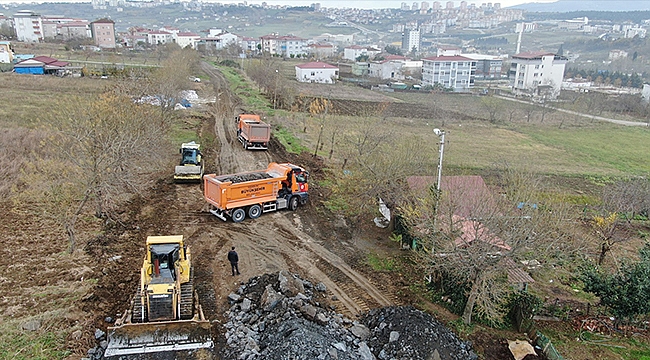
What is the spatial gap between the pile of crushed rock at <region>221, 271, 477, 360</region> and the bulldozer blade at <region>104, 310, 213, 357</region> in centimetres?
80

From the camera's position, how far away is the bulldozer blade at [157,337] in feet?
36.6

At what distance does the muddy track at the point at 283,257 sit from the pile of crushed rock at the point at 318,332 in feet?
3.44

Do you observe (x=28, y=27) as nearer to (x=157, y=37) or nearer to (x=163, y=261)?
(x=157, y=37)

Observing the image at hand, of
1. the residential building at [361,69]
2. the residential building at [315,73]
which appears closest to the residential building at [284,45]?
the residential building at [361,69]

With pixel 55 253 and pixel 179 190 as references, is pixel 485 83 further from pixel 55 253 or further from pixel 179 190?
pixel 55 253

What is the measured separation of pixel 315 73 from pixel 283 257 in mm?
65292

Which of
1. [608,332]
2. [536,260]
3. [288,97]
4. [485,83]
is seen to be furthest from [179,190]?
[485,83]

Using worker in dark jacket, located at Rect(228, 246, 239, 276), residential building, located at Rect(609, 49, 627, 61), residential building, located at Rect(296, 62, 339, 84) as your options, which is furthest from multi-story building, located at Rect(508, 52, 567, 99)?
worker in dark jacket, located at Rect(228, 246, 239, 276)

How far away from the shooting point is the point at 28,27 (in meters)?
109

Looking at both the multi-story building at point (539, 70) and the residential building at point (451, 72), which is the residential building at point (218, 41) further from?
the multi-story building at point (539, 70)

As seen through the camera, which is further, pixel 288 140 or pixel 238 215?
pixel 288 140

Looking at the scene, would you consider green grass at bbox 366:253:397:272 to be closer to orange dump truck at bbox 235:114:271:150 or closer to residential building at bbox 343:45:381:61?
orange dump truck at bbox 235:114:271:150

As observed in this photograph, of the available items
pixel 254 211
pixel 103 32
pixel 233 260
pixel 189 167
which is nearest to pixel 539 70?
pixel 189 167

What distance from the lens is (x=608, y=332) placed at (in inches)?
556
